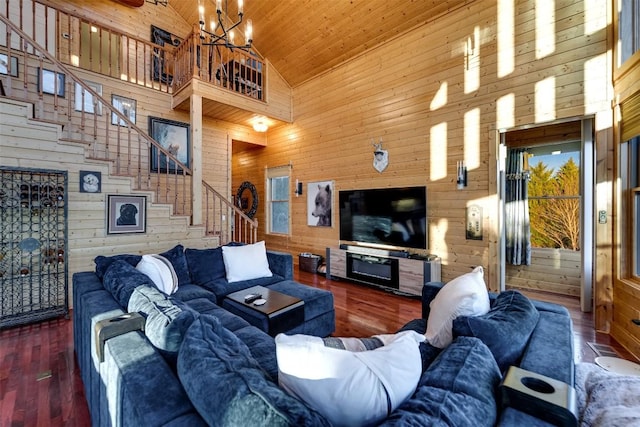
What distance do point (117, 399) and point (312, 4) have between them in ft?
18.7

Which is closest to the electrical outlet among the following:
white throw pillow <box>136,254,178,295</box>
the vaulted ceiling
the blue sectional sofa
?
the blue sectional sofa

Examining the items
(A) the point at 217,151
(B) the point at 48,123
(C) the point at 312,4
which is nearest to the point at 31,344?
(B) the point at 48,123

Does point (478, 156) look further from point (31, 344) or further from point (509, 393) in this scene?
point (31, 344)

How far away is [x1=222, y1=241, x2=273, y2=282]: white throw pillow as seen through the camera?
3.35 meters

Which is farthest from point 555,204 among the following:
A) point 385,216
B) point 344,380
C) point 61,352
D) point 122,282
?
point 61,352

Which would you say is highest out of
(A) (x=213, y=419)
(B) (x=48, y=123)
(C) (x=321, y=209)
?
(B) (x=48, y=123)

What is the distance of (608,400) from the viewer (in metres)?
0.92

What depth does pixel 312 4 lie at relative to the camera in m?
4.70

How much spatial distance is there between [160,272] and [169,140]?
3705 millimetres

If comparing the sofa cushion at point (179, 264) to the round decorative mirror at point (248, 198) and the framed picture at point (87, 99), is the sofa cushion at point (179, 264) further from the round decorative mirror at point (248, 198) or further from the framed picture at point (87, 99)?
the round decorative mirror at point (248, 198)

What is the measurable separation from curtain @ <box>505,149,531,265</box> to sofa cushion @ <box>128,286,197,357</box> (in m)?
5.21

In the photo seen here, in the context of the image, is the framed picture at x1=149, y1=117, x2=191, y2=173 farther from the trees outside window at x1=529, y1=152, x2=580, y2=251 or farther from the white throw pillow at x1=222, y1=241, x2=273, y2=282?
the trees outside window at x1=529, y1=152, x2=580, y2=251

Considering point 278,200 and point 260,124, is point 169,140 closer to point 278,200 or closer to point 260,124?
point 260,124

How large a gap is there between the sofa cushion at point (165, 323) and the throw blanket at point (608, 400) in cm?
147
